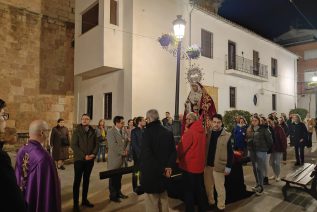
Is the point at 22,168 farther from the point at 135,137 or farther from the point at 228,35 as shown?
the point at 228,35

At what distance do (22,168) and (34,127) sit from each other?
472 mm

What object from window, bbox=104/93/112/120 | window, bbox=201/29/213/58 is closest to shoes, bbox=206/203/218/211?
window, bbox=104/93/112/120

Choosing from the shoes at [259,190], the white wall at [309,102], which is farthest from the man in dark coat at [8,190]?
the white wall at [309,102]

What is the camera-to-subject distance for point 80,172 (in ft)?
18.6

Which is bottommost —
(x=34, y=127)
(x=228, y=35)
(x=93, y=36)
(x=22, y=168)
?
(x=22, y=168)

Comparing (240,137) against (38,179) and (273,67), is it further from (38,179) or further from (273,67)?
(273,67)

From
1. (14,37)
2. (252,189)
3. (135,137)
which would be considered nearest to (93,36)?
(14,37)

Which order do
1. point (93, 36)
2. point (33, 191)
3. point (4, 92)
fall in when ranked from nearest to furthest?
point (33, 191) < point (93, 36) < point (4, 92)

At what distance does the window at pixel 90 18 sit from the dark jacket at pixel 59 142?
21.9 feet

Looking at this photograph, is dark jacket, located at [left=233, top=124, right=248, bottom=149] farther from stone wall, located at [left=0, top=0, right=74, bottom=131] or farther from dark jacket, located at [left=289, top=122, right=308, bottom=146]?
stone wall, located at [left=0, top=0, right=74, bottom=131]

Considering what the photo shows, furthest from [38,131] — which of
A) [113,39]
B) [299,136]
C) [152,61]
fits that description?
[152,61]

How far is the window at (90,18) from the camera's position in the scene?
14.4 metres

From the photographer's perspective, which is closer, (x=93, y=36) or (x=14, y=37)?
(x=93, y=36)

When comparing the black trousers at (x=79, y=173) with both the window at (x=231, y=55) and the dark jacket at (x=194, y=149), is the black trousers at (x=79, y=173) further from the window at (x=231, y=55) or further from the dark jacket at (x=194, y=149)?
the window at (x=231, y=55)
